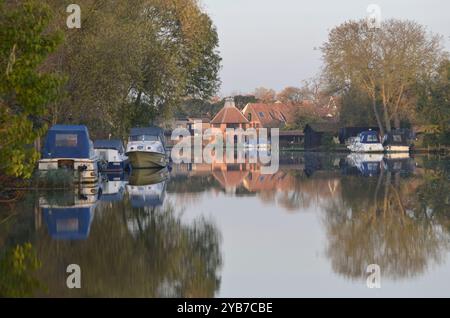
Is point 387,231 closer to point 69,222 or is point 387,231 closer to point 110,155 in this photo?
point 69,222

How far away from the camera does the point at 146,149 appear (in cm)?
4525

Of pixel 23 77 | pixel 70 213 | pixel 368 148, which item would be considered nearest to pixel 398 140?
pixel 368 148

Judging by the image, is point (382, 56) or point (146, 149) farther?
point (382, 56)

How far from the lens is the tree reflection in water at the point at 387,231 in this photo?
13.4m

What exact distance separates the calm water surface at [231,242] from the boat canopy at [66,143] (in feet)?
7.92

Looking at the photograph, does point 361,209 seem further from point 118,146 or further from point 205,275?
point 118,146

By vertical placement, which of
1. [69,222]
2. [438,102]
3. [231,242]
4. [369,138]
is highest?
[438,102]

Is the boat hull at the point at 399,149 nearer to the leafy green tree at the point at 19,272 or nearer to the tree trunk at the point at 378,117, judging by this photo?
the tree trunk at the point at 378,117

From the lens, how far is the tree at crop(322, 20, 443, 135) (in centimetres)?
7719

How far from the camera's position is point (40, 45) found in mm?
14984

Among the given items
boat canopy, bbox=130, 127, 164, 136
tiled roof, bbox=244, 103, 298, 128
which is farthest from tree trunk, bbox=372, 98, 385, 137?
tiled roof, bbox=244, 103, 298, 128

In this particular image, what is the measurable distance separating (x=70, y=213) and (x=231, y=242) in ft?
20.9
